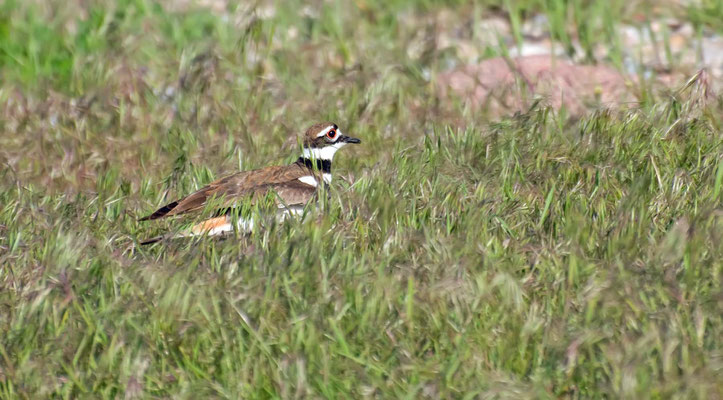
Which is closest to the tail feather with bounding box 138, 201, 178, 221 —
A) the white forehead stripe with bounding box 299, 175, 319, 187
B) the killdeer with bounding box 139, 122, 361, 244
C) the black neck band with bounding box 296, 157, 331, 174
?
the killdeer with bounding box 139, 122, 361, 244

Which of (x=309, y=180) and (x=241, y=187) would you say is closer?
(x=241, y=187)

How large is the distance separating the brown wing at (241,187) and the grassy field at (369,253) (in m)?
0.13

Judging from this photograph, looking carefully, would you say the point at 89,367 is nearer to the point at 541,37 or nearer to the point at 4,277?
the point at 4,277

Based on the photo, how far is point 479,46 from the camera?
1070 centimetres

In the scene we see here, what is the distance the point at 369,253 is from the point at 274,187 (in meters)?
1.30

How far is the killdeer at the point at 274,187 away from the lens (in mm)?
6582

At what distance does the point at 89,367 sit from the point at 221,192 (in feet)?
6.47

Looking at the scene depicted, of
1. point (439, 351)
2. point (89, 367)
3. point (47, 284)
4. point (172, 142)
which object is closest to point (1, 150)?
point (172, 142)

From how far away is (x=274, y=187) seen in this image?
7.00 meters

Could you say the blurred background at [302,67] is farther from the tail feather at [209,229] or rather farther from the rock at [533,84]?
the tail feather at [209,229]

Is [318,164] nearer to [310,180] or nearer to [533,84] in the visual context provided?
[310,180]

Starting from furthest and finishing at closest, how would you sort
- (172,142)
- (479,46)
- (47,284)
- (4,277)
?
(479,46), (172,142), (4,277), (47,284)

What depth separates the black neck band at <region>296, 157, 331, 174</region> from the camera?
291 inches

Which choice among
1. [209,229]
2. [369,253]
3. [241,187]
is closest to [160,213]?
[209,229]
